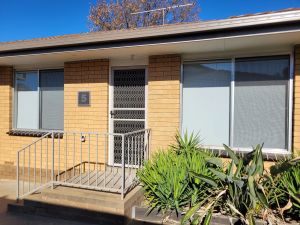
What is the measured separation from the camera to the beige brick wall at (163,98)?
5.26 meters

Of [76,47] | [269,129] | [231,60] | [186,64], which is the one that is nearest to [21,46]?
[76,47]

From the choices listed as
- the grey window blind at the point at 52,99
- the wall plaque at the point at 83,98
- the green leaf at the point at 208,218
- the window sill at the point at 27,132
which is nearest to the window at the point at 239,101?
the green leaf at the point at 208,218

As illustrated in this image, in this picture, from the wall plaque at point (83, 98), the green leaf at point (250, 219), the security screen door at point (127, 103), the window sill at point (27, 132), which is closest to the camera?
the green leaf at point (250, 219)

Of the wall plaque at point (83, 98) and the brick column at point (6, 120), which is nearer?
the wall plaque at point (83, 98)

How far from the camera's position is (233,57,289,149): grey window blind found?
4.71 meters

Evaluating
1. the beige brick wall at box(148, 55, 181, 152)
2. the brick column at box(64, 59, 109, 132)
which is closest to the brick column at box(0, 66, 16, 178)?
the brick column at box(64, 59, 109, 132)

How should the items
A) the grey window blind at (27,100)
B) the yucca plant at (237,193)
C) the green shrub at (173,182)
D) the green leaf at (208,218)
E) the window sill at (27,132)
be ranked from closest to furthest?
the green leaf at (208,218), the yucca plant at (237,193), the green shrub at (173,182), the window sill at (27,132), the grey window blind at (27,100)

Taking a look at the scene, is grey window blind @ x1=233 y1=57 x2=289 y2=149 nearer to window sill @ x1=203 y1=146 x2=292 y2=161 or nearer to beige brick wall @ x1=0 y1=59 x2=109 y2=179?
window sill @ x1=203 y1=146 x2=292 y2=161

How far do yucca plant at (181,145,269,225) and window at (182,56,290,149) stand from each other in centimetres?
121

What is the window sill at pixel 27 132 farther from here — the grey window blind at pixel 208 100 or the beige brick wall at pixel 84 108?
the grey window blind at pixel 208 100

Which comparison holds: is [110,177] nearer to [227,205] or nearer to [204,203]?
[204,203]

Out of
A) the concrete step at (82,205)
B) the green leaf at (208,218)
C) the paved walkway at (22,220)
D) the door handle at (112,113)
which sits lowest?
the paved walkway at (22,220)

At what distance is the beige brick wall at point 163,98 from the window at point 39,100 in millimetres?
2265

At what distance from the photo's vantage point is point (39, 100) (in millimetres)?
6594
